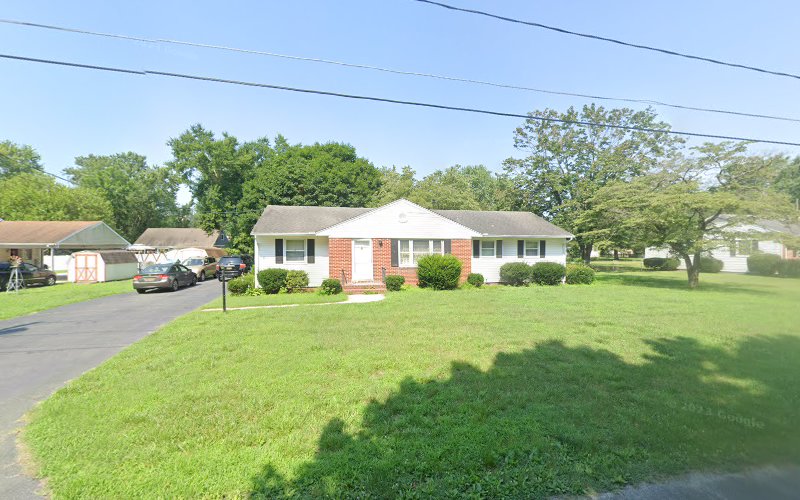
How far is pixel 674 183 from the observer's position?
17.5m

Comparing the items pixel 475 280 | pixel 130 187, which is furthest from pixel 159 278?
pixel 130 187

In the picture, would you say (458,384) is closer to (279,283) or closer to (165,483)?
(165,483)

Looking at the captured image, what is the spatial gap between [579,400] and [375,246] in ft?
45.1

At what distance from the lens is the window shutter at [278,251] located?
57.2 feet

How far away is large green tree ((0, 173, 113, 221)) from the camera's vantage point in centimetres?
3656

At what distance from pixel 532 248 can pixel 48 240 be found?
34482mm

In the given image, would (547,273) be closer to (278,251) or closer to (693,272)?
(693,272)

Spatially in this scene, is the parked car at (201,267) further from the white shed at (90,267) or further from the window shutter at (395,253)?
the window shutter at (395,253)

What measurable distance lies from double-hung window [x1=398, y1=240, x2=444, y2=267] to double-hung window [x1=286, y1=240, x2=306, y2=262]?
15.9 feet

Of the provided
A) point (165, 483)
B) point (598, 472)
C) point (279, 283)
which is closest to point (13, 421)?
point (165, 483)

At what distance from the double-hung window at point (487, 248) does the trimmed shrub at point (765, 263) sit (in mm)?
20418

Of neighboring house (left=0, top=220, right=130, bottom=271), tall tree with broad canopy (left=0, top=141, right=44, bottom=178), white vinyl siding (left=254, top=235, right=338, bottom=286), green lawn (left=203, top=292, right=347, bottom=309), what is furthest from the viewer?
tall tree with broad canopy (left=0, top=141, right=44, bottom=178)

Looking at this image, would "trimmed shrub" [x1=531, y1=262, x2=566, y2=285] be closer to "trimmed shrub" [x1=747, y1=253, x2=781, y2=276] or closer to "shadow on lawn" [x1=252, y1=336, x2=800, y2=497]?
"shadow on lawn" [x1=252, y1=336, x2=800, y2=497]

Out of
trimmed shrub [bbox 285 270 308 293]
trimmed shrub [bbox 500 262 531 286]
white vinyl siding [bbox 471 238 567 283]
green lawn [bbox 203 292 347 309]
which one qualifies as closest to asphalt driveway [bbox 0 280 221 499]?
green lawn [bbox 203 292 347 309]
